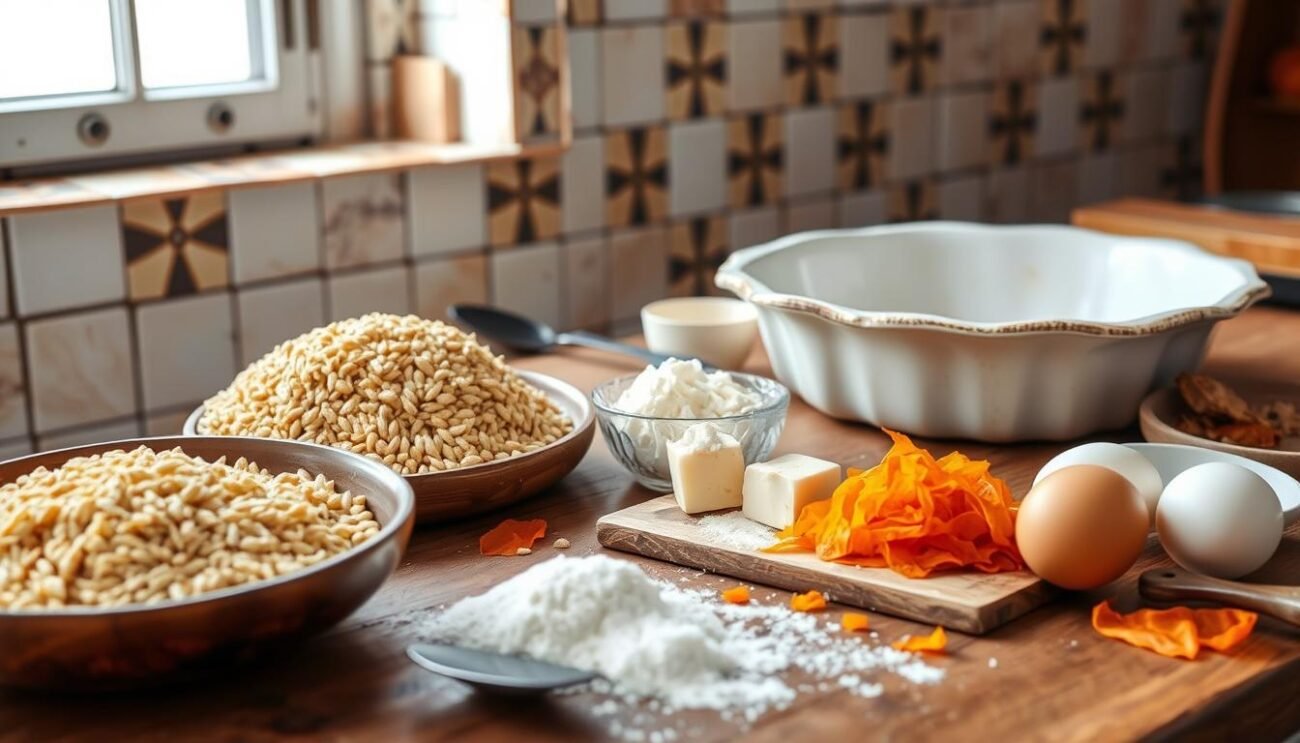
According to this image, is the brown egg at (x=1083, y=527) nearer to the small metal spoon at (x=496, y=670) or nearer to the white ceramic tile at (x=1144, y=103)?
the small metal spoon at (x=496, y=670)

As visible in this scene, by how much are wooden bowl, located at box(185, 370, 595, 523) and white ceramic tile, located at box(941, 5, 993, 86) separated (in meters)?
1.36

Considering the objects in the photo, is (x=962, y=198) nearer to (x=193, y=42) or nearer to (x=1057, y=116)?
(x=1057, y=116)

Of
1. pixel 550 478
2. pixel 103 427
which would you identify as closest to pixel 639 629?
pixel 550 478

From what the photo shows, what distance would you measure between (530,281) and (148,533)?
1077mm

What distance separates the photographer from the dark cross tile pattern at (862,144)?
2.27 meters

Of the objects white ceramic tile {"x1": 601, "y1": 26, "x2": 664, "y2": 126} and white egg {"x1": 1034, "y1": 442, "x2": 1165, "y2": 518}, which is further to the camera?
white ceramic tile {"x1": 601, "y1": 26, "x2": 664, "y2": 126}

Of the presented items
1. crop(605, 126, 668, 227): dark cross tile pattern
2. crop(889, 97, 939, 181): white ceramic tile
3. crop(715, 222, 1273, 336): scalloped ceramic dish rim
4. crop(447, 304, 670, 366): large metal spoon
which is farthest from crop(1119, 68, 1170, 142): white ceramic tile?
crop(447, 304, 670, 366): large metal spoon

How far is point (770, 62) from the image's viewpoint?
2.13 metres

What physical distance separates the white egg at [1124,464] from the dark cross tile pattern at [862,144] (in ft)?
4.01

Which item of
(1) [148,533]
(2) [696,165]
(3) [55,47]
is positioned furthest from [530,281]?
(1) [148,533]

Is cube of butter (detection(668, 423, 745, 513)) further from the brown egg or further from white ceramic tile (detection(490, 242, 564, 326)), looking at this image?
white ceramic tile (detection(490, 242, 564, 326))

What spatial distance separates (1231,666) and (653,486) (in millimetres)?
488

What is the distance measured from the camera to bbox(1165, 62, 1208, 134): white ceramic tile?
2846 mm

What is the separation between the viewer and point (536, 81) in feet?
6.01
